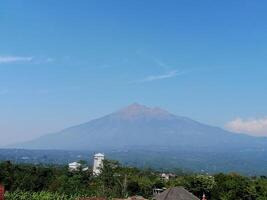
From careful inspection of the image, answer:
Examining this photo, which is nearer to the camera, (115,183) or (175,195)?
(175,195)

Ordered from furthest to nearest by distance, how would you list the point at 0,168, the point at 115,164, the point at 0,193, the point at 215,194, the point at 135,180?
the point at 115,164, the point at 0,168, the point at 135,180, the point at 215,194, the point at 0,193

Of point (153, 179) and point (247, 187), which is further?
point (153, 179)

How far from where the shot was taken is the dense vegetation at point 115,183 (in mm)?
45375

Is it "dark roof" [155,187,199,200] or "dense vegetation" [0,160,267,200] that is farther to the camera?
"dense vegetation" [0,160,267,200]

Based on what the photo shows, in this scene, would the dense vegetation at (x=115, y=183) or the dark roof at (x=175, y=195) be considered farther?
the dense vegetation at (x=115, y=183)

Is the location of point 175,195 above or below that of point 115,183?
below

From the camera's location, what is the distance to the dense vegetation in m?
45.4

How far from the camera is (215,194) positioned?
157 ft

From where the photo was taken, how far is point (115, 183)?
5631 cm


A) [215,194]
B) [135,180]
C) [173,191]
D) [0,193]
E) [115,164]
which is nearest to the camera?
[0,193]

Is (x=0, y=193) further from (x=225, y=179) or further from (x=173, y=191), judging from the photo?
(x=225, y=179)

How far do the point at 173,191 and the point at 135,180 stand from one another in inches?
714

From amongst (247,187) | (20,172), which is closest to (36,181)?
(20,172)

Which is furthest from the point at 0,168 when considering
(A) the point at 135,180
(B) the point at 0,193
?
(B) the point at 0,193
